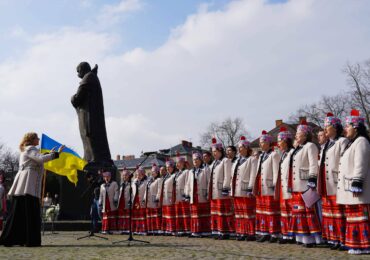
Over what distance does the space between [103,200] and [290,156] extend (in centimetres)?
844

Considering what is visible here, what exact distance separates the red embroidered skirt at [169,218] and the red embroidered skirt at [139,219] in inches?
47.2

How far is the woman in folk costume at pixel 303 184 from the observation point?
8.41 metres

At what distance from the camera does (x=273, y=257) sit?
22.3ft

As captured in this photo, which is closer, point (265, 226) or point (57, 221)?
point (265, 226)

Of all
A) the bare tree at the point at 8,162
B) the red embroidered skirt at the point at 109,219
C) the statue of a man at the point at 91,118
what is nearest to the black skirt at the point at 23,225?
the red embroidered skirt at the point at 109,219

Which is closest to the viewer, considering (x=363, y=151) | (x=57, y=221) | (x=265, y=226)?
(x=363, y=151)

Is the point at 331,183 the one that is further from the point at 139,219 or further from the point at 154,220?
the point at 139,219

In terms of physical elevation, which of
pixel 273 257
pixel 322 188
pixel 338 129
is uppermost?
pixel 338 129

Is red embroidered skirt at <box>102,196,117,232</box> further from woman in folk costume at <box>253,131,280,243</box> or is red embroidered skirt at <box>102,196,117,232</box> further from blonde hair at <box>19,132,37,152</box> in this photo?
woman in folk costume at <box>253,131,280,243</box>

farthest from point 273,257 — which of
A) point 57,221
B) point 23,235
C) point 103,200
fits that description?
point 57,221

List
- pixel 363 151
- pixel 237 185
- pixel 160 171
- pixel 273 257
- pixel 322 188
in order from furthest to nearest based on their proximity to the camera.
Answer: pixel 160 171, pixel 237 185, pixel 322 188, pixel 363 151, pixel 273 257

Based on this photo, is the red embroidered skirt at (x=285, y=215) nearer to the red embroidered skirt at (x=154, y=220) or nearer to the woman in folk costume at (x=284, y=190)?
the woman in folk costume at (x=284, y=190)

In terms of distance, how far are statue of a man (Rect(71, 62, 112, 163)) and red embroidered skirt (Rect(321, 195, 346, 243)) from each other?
10617 millimetres

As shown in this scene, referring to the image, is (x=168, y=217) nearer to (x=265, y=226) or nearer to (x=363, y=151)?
(x=265, y=226)
